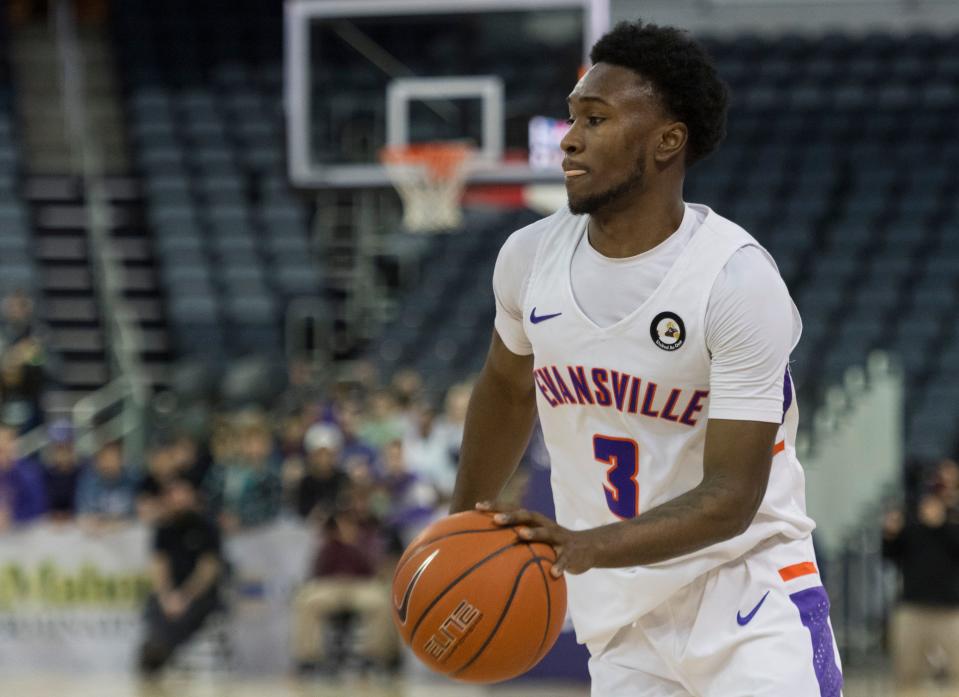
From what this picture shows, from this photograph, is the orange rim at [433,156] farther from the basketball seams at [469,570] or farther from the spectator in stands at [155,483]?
the basketball seams at [469,570]

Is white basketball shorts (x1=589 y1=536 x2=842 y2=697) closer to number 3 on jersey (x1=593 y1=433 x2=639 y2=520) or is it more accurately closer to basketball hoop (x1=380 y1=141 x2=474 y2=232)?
number 3 on jersey (x1=593 y1=433 x2=639 y2=520)

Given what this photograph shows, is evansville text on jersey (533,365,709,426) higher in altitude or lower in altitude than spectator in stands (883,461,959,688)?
higher

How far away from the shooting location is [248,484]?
11.1 meters

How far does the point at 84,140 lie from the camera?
18938 mm

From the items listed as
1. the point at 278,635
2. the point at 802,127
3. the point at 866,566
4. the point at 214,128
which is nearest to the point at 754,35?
the point at 802,127

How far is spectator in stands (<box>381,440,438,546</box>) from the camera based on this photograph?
10508 millimetres

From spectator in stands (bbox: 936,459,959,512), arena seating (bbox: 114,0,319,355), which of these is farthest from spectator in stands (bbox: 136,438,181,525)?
spectator in stands (bbox: 936,459,959,512)

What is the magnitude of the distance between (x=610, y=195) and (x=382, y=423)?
8.69m

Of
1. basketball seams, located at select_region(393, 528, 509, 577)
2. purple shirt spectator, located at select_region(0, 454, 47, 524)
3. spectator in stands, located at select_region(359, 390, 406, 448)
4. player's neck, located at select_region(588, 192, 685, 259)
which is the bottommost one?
purple shirt spectator, located at select_region(0, 454, 47, 524)

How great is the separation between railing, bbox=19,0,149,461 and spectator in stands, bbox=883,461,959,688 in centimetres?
680

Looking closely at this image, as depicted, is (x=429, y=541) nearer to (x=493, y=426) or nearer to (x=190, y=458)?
(x=493, y=426)

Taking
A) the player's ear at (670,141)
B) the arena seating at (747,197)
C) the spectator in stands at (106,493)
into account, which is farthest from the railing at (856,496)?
the player's ear at (670,141)

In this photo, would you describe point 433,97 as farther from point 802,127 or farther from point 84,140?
point 84,140

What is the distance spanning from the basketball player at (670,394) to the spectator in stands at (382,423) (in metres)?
8.12
